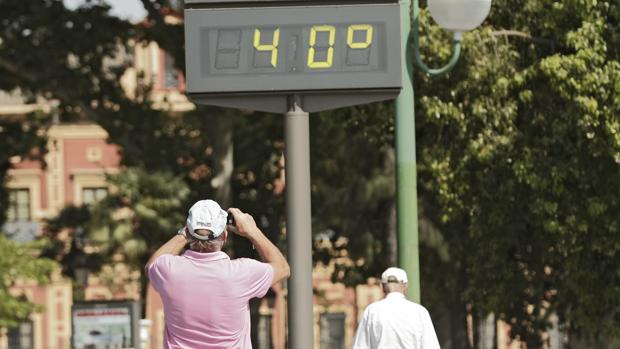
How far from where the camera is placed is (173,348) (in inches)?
271

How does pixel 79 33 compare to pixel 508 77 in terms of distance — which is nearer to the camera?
pixel 508 77

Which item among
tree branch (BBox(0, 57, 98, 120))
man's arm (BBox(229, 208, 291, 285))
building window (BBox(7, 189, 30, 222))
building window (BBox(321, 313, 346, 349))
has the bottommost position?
building window (BBox(321, 313, 346, 349))

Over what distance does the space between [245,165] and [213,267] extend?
1203 inches

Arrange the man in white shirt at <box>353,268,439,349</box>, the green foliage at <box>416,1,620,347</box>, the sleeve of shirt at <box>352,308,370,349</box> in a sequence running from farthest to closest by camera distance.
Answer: the green foliage at <box>416,1,620,347</box>, the sleeve of shirt at <box>352,308,370,349</box>, the man in white shirt at <box>353,268,439,349</box>

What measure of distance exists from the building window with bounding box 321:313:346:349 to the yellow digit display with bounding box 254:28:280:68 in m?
49.1

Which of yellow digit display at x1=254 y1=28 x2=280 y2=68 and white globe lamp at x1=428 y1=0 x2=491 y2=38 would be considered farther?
→ white globe lamp at x1=428 y1=0 x2=491 y2=38

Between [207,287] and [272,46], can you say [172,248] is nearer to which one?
[207,287]

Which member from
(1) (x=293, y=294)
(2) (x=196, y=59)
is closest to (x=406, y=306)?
(1) (x=293, y=294)

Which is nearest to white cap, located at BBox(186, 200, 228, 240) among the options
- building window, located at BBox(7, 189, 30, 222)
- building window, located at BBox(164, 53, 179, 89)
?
building window, located at BBox(164, 53, 179, 89)

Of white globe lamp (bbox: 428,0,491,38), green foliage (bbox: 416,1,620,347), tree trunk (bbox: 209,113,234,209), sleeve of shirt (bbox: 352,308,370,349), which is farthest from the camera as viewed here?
tree trunk (bbox: 209,113,234,209)

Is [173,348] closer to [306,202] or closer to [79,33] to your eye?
[306,202]

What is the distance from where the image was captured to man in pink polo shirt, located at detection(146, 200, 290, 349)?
6.85m

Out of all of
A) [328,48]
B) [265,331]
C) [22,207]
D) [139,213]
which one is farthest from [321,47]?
[22,207]

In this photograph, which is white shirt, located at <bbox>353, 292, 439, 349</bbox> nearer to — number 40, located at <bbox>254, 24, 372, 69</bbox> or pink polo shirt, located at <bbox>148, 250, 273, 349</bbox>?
number 40, located at <bbox>254, 24, 372, 69</bbox>
